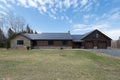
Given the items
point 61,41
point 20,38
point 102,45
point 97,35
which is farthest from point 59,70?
point 102,45

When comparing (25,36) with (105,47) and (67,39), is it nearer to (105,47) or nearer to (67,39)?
(67,39)

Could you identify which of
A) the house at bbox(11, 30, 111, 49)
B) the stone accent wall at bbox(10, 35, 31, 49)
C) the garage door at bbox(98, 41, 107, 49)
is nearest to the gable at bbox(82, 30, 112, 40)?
the house at bbox(11, 30, 111, 49)

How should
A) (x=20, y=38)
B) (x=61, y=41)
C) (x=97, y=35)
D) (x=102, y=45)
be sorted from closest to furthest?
(x=20, y=38) → (x=61, y=41) → (x=97, y=35) → (x=102, y=45)

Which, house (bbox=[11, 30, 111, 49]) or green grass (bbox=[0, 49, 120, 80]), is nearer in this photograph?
green grass (bbox=[0, 49, 120, 80])

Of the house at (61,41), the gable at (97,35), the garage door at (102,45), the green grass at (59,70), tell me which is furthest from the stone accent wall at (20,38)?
the green grass at (59,70)

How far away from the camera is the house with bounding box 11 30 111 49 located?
131 feet

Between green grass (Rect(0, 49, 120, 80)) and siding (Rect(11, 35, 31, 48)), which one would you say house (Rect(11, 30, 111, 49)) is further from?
green grass (Rect(0, 49, 120, 80))

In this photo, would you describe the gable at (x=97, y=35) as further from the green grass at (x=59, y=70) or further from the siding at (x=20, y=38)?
the green grass at (x=59, y=70)

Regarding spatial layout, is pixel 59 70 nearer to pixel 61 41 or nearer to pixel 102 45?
pixel 61 41

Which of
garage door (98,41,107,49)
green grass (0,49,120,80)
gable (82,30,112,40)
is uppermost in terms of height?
gable (82,30,112,40)

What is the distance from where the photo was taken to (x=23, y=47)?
39844 millimetres

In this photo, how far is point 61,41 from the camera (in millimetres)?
40656

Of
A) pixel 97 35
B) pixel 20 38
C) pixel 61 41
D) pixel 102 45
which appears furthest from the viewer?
pixel 102 45

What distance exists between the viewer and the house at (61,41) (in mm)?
40062
